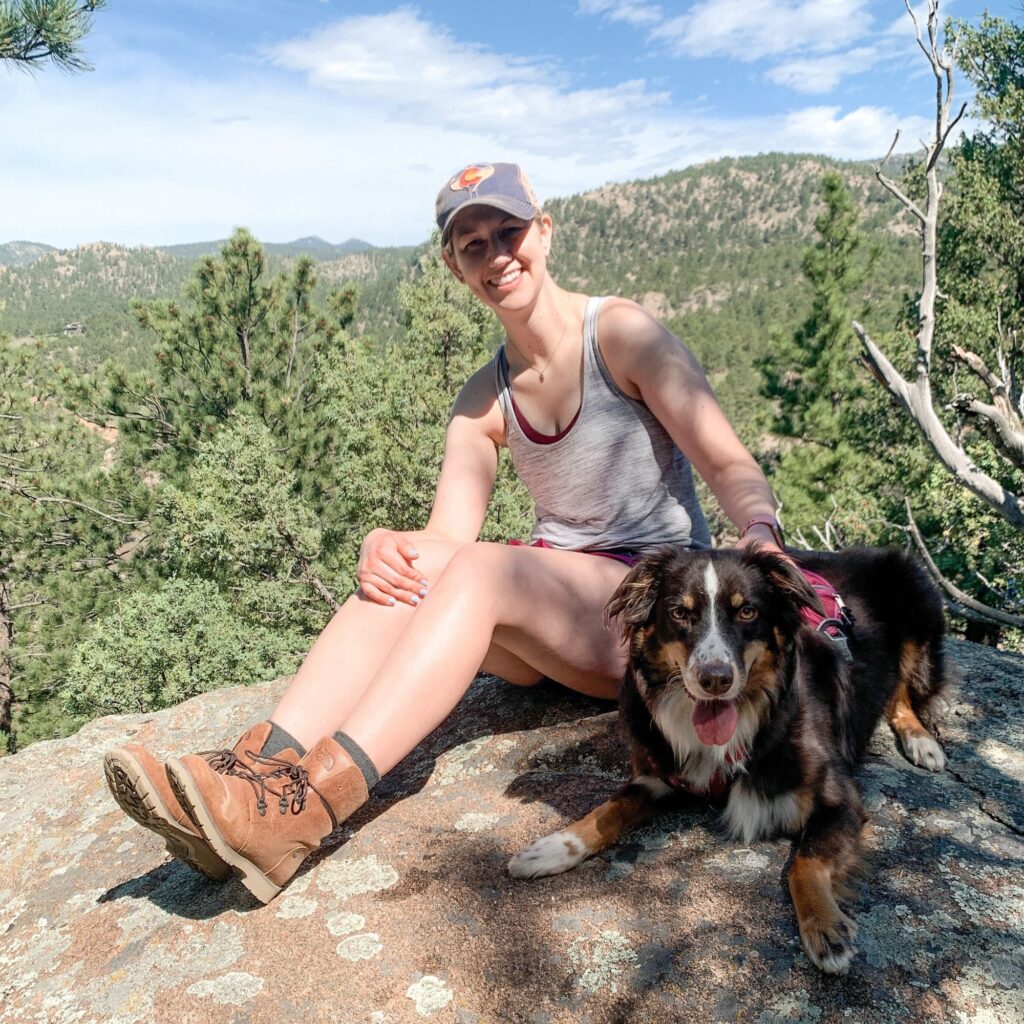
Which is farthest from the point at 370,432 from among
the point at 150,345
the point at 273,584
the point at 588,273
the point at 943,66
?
the point at 588,273

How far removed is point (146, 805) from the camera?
5.93 feet

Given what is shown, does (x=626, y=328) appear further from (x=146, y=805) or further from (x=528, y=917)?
(x=146, y=805)

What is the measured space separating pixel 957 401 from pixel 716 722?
2690 millimetres

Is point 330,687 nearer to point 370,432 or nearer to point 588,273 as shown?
point 370,432

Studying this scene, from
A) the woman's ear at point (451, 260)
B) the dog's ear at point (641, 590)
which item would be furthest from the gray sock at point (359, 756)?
the woman's ear at point (451, 260)

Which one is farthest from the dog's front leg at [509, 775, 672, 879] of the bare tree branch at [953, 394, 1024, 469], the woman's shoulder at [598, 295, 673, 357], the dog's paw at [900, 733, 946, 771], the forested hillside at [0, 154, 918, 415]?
the forested hillside at [0, 154, 918, 415]

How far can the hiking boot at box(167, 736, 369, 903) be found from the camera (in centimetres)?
179

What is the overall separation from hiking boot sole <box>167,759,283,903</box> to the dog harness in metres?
1.63

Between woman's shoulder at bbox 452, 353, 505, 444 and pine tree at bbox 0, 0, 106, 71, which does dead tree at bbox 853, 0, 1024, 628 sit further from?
pine tree at bbox 0, 0, 106, 71

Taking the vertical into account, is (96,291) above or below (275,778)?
above

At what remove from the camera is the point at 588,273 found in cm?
13188

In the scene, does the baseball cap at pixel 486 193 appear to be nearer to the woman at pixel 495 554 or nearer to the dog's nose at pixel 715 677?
the woman at pixel 495 554

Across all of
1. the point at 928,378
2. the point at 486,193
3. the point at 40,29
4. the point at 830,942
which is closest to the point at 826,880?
the point at 830,942

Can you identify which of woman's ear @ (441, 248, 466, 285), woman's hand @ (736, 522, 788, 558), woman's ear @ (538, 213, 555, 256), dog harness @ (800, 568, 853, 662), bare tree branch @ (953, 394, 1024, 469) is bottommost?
dog harness @ (800, 568, 853, 662)
